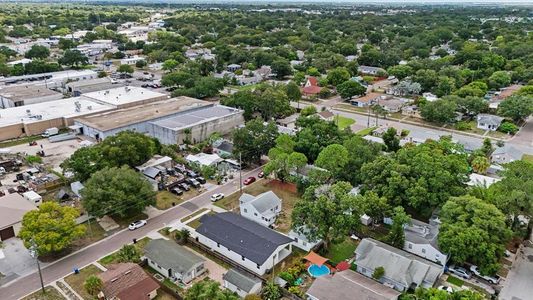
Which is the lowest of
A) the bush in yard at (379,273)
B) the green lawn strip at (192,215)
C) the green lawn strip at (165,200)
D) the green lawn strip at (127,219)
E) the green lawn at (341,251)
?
the green lawn strip at (165,200)

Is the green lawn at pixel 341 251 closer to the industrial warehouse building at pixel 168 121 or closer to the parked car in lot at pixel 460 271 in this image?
the parked car in lot at pixel 460 271

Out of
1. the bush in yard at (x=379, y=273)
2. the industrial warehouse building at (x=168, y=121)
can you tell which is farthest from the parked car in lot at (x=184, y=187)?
the bush in yard at (x=379, y=273)

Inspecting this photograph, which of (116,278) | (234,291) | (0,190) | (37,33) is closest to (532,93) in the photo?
(234,291)

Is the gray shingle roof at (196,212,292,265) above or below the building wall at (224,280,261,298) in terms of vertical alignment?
above

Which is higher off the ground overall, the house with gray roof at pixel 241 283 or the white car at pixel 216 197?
the house with gray roof at pixel 241 283

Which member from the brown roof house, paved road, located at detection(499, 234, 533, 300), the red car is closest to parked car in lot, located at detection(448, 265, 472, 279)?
paved road, located at detection(499, 234, 533, 300)

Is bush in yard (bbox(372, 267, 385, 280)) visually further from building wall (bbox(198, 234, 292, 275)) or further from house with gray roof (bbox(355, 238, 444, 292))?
building wall (bbox(198, 234, 292, 275))
